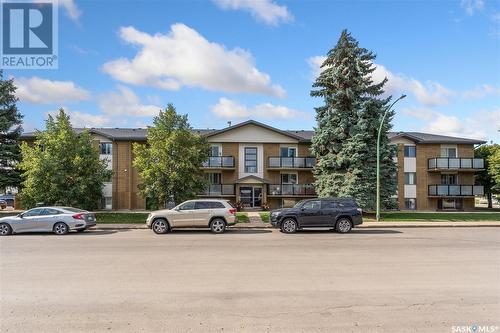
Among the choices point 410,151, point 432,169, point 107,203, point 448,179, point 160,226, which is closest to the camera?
point 160,226

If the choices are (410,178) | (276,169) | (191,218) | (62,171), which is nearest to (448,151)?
(410,178)

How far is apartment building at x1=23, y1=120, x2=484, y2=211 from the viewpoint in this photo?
3102cm

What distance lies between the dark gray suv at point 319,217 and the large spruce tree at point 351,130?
25.0ft

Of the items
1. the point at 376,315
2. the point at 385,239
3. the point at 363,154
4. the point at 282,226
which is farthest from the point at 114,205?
the point at 376,315

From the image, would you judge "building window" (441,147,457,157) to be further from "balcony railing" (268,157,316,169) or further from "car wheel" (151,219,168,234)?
"car wheel" (151,219,168,234)

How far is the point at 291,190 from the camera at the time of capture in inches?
1217

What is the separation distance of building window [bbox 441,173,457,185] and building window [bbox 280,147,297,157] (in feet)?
49.3

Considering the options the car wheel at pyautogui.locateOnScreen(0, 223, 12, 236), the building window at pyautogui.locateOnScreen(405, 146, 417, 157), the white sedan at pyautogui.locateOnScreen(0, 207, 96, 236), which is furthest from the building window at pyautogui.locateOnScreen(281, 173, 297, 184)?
the car wheel at pyautogui.locateOnScreen(0, 223, 12, 236)

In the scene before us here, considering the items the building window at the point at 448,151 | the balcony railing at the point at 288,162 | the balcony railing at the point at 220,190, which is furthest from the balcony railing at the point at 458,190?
the balcony railing at the point at 220,190

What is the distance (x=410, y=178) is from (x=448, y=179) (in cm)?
399

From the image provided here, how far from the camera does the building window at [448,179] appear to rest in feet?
110

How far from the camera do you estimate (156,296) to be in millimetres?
6266

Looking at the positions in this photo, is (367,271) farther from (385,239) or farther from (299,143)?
(299,143)

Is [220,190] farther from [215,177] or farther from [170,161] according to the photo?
[170,161]
